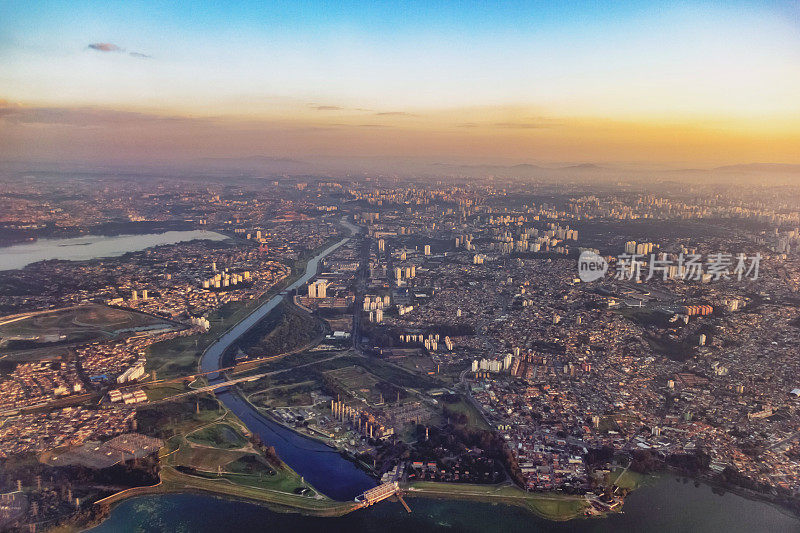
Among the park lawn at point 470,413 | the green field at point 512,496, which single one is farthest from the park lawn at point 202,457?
the park lawn at point 470,413

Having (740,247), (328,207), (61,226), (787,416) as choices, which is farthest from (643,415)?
(328,207)

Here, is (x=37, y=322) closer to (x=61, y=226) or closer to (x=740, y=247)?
(x=61, y=226)

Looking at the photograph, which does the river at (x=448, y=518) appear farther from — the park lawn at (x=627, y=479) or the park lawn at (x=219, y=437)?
the park lawn at (x=219, y=437)

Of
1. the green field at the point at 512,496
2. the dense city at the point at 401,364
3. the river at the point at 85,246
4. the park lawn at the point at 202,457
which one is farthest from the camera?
the river at the point at 85,246

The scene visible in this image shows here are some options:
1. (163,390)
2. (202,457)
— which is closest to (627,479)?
(202,457)

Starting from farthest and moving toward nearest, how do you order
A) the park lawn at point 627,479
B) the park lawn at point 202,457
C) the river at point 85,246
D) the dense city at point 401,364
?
the river at point 85,246 < the park lawn at point 202,457 < the dense city at point 401,364 < the park lawn at point 627,479

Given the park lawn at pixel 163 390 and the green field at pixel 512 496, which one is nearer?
the green field at pixel 512 496
